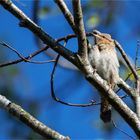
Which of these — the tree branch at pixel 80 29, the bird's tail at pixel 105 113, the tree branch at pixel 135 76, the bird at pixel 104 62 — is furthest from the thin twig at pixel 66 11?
the bird's tail at pixel 105 113

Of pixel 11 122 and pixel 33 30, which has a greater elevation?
pixel 11 122

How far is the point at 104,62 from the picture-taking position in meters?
5.26

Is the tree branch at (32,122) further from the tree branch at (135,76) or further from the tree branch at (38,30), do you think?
the tree branch at (135,76)

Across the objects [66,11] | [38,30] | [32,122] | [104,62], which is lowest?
[32,122]

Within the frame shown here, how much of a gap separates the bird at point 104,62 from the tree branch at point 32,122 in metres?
1.36

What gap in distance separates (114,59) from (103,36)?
33cm

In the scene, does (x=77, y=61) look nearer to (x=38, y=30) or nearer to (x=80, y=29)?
(x=80, y=29)

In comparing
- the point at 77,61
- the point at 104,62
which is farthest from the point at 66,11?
the point at 104,62

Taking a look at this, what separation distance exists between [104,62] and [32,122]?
1.68 meters

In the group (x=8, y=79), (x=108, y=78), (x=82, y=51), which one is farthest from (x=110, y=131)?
(x=82, y=51)

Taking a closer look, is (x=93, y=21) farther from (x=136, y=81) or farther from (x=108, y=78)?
(x=136, y=81)

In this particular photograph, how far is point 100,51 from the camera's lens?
5410 millimetres

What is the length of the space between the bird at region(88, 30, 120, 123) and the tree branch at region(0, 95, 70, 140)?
4.46 ft

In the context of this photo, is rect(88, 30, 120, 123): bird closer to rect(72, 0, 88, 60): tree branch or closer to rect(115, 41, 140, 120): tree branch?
rect(115, 41, 140, 120): tree branch
